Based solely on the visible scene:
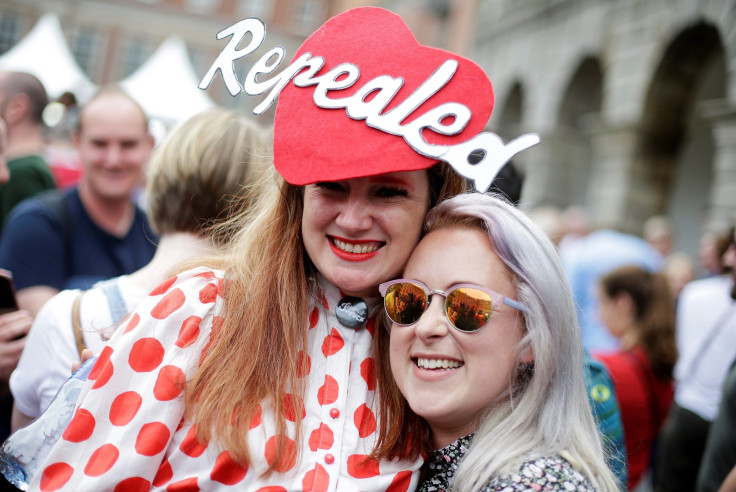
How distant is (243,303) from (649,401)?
241 cm

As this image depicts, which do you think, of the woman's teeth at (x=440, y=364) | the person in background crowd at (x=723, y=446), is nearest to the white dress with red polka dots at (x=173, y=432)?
the woman's teeth at (x=440, y=364)

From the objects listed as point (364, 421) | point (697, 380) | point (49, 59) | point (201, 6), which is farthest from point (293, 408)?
point (201, 6)

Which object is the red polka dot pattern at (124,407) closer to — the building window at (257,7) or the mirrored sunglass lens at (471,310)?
the mirrored sunglass lens at (471,310)

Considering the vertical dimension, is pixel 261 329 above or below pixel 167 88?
below

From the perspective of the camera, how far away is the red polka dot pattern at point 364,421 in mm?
1844

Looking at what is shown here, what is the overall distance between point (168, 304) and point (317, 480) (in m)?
0.56

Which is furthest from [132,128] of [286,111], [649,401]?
[649,401]

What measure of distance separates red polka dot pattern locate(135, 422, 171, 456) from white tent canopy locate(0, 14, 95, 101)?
10791mm

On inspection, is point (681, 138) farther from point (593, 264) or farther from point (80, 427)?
point (80, 427)

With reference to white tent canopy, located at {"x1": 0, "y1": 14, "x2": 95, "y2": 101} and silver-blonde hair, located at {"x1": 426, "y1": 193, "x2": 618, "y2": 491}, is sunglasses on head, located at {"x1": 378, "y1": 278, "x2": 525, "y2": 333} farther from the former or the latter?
white tent canopy, located at {"x1": 0, "y1": 14, "x2": 95, "y2": 101}

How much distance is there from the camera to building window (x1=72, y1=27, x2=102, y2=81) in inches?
1315

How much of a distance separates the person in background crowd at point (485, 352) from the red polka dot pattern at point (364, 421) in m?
0.03

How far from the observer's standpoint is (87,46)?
33969 millimetres

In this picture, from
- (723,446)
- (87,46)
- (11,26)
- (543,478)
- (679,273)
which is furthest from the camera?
(87,46)
